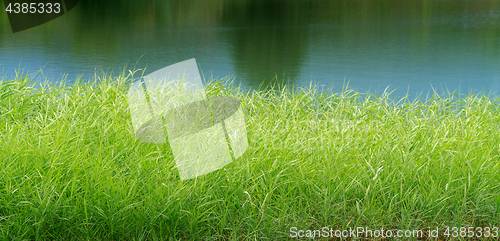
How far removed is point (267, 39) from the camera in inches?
466

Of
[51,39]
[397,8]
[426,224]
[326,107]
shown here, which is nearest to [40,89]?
[326,107]

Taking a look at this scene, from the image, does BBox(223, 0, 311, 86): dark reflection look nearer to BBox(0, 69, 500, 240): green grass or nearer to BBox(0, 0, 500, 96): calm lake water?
BBox(0, 0, 500, 96): calm lake water

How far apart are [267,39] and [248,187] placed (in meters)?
9.95

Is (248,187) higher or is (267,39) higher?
(267,39)

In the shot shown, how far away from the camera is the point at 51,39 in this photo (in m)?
11.0

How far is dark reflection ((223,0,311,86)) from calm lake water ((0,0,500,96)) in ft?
0.09

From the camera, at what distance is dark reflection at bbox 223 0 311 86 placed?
26.1 feet

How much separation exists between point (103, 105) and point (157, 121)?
53 cm

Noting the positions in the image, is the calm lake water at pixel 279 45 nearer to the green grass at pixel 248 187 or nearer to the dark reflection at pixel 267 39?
the dark reflection at pixel 267 39

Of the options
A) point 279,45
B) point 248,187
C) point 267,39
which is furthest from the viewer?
point 267,39

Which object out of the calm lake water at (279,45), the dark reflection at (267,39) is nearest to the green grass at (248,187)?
the dark reflection at (267,39)

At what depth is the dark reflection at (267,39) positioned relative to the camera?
7.95 m

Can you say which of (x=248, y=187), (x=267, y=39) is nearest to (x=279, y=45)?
(x=267, y=39)

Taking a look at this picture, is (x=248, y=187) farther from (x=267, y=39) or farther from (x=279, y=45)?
(x=267, y=39)
